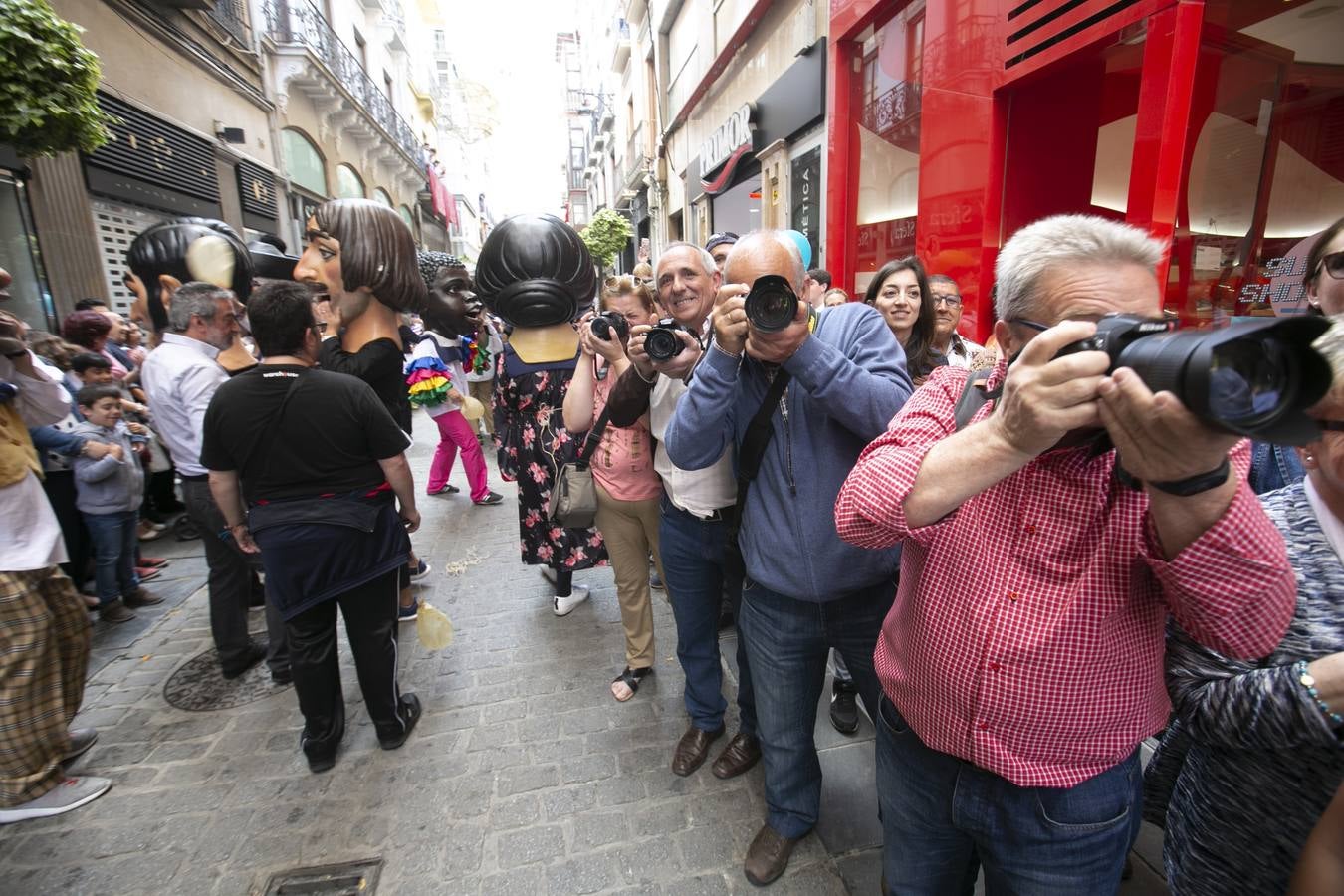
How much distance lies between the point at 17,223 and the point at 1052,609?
28.5 ft

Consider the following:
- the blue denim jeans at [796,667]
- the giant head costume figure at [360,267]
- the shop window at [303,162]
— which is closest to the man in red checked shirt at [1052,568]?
the blue denim jeans at [796,667]

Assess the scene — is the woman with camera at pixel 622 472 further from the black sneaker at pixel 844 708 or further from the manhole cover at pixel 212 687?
the manhole cover at pixel 212 687

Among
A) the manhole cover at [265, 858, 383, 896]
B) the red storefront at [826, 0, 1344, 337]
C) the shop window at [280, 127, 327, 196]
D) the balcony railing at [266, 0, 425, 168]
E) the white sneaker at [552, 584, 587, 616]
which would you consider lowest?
the manhole cover at [265, 858, 383, 896]

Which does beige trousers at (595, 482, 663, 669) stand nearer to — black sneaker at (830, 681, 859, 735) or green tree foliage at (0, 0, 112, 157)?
black sneaker at (830, 681, 859, 735)

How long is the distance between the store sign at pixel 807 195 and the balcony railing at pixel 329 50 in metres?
10.7

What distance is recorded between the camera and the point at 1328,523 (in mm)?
1050

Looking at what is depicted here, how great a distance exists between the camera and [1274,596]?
90 cm

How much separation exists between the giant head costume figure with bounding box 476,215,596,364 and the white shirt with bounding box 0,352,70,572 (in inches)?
72.2

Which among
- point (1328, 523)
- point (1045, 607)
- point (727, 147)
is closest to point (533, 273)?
→ point (1045, 607)

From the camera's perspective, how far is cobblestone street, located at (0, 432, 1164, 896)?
6.70 feet

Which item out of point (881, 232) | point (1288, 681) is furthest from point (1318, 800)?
point (881, 232)

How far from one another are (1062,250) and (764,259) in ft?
2.55

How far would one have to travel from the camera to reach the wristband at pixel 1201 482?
78cm

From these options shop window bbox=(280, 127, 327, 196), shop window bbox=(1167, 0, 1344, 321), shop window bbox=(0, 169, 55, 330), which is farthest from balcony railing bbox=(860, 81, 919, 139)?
shop window bbox=(280, 127, 327, 196)
